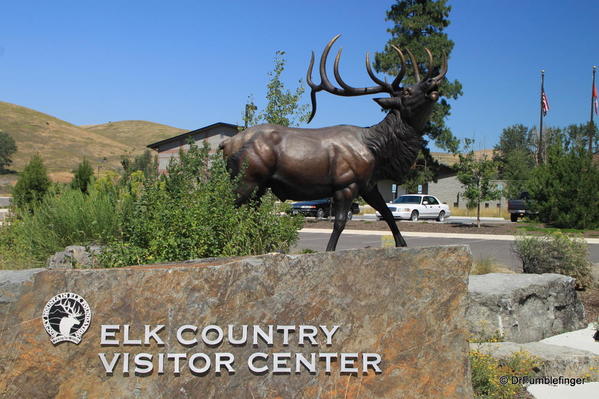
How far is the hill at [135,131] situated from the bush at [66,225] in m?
118

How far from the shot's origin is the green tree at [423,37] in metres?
33.0

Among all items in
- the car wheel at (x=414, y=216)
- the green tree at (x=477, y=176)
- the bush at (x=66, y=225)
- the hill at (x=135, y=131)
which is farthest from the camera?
the hill at (x=135, y=131)

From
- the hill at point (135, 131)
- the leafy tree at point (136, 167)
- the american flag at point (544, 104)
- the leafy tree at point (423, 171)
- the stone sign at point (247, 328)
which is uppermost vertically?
the hill at point (135, 131)

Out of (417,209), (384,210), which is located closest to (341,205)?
(384,210)

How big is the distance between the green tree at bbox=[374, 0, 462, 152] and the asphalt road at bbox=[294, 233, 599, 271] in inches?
582

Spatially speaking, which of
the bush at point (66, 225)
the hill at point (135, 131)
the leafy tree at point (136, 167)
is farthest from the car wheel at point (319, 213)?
the hill at point (135, 131)

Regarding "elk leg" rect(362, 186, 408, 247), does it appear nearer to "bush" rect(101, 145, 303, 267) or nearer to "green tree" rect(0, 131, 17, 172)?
"bush" rect(101, 145, 303, 267)

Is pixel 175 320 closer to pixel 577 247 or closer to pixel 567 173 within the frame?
pixel 577 247

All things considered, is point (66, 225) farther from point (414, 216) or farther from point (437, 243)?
point (414, 216)

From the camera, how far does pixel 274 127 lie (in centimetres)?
642

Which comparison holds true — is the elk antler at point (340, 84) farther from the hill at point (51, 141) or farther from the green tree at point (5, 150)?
the hill at point (51, 141)

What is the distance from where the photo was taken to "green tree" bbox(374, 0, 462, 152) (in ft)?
108

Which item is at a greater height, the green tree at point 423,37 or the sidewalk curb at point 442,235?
the green tree at point 423,37

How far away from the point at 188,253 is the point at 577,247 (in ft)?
21.4
